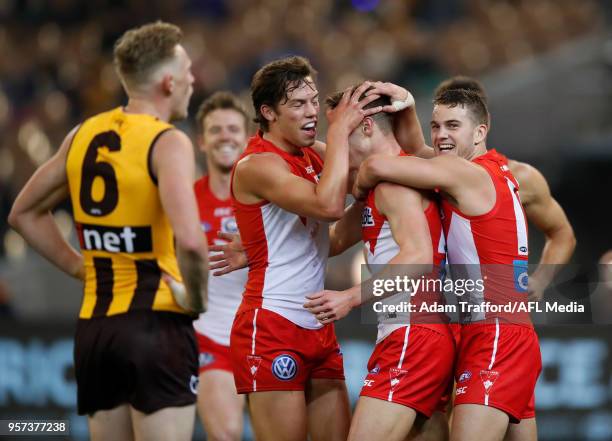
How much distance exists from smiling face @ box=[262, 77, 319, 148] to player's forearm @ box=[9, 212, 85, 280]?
1.33 m

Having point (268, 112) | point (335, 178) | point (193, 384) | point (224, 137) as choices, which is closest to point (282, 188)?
point (335, 178)

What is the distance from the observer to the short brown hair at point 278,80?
570 cm

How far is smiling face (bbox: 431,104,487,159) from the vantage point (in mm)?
5703

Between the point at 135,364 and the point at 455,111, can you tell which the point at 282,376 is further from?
the point at 455,111

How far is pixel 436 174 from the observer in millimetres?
5289

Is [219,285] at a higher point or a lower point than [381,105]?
lower

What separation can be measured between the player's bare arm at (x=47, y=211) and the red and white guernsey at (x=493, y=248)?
2.04 metres

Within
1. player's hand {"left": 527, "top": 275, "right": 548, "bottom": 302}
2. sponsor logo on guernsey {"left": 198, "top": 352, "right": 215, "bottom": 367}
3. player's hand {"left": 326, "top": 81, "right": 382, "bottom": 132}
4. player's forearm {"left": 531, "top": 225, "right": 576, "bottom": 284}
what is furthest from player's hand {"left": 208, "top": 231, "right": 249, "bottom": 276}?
player's forearm {"left": 531, "top": 225, "right": 576, "bottom": 284}

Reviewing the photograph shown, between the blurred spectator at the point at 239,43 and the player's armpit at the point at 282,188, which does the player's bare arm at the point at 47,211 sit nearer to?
the player's armpit at the point at 282,188

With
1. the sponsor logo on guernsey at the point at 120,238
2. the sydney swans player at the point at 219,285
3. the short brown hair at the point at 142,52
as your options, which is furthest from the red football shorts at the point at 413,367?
the sydney swans player at the point at 219,285

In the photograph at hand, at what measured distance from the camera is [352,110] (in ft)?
18.1

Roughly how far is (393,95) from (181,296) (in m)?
1.60

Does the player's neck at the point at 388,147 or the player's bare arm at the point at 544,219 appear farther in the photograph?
the player's bare arm at the point at 544,219
